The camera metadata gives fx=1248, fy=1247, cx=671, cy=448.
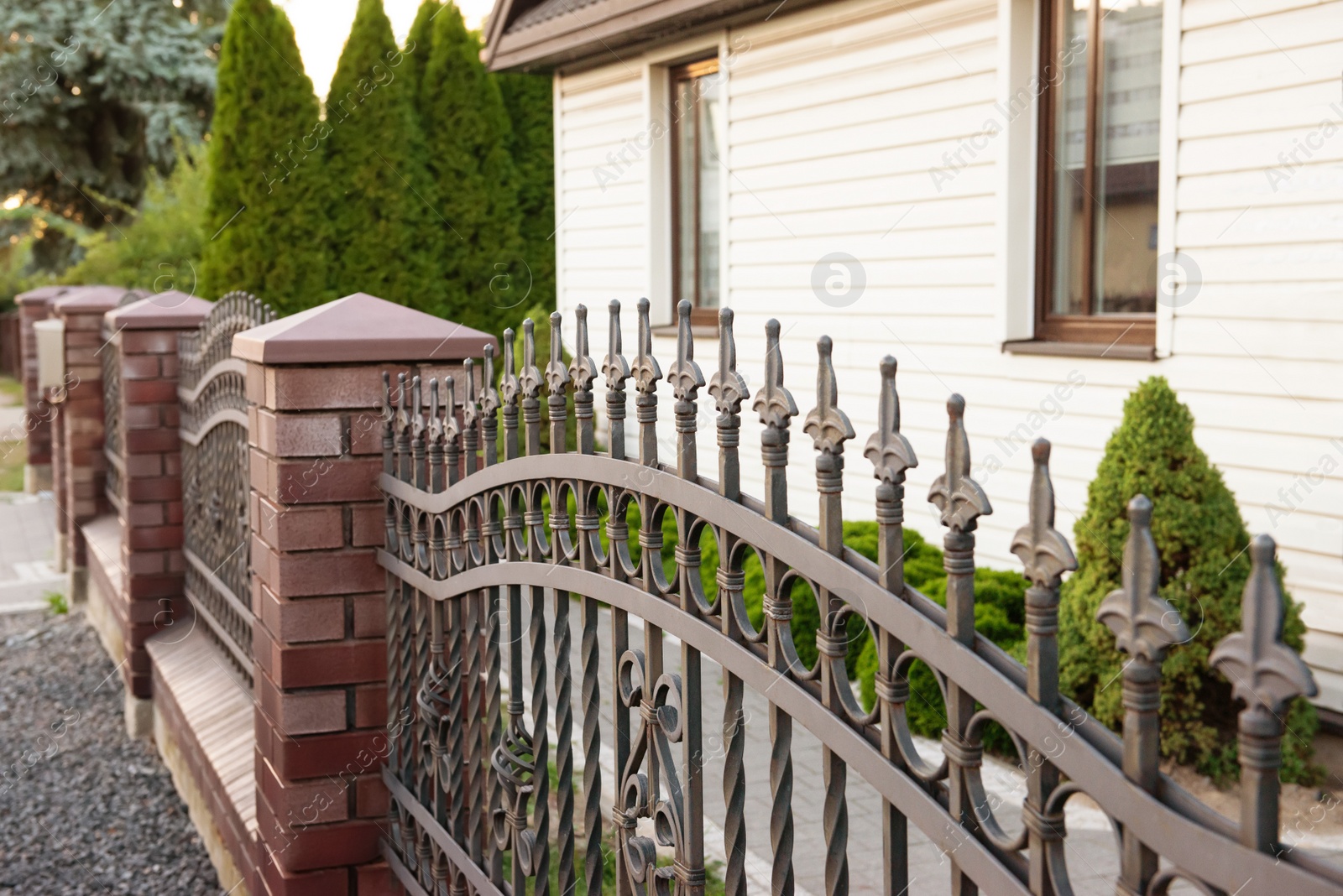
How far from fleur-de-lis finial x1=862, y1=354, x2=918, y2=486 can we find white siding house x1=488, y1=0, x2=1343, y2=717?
12.7 ft

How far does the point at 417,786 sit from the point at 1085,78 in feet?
15.3

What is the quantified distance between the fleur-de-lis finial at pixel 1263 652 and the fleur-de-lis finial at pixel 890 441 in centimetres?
48

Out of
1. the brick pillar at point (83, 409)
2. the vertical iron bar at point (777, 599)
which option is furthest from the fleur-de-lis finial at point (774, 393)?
the brick pillar at point (83, 409)

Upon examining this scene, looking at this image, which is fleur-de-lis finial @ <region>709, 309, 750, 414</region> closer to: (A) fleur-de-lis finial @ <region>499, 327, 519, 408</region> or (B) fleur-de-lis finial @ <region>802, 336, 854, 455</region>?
(B) fleur-de-lis finial @ <region>802, 336, 854, 455</region>

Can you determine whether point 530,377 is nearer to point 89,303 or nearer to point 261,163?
point 89,303

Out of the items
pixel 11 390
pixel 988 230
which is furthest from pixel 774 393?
pixel 11 390

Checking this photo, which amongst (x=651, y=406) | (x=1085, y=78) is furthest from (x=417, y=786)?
(x=1085, y=78)

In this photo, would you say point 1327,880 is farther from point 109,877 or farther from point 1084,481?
point 1084,481

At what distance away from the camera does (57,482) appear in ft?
30.7

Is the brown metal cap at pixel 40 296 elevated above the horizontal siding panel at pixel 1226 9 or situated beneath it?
situated beneath

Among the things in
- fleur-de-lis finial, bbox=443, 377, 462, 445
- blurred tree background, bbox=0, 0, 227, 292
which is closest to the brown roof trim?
fleur-de-lis finial, bbox=443, 377, 462, 445

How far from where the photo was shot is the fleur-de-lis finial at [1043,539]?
125 cm

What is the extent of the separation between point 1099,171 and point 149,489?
4869mm

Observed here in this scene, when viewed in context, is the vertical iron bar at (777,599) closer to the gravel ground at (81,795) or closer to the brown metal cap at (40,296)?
the gravel ground at (81,795)
